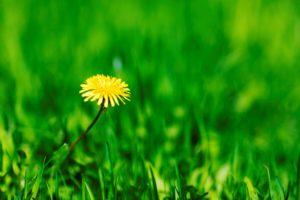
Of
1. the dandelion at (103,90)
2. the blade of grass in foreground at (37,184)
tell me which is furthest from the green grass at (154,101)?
the dandelion at (103,90)

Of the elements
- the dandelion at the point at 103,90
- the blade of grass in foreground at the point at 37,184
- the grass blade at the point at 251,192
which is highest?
the dandelion at the point at 103,90

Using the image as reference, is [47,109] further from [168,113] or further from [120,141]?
[168,113]

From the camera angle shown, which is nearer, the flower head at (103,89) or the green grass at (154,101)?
the flower head at (103,89)

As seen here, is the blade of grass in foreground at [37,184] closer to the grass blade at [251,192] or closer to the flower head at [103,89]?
the flower head at [103,89]

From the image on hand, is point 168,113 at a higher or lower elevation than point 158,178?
higher

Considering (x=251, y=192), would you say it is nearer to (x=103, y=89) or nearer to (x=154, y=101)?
(x=103, y=89)

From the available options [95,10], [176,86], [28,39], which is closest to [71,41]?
A: [28,39]

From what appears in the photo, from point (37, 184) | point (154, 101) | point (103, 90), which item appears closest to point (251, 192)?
point (103, 90)

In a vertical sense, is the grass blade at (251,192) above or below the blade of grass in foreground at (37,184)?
below

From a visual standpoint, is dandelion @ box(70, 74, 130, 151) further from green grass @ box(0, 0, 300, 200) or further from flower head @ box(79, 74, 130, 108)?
green grass @ box(0, 0, 300, 200)
